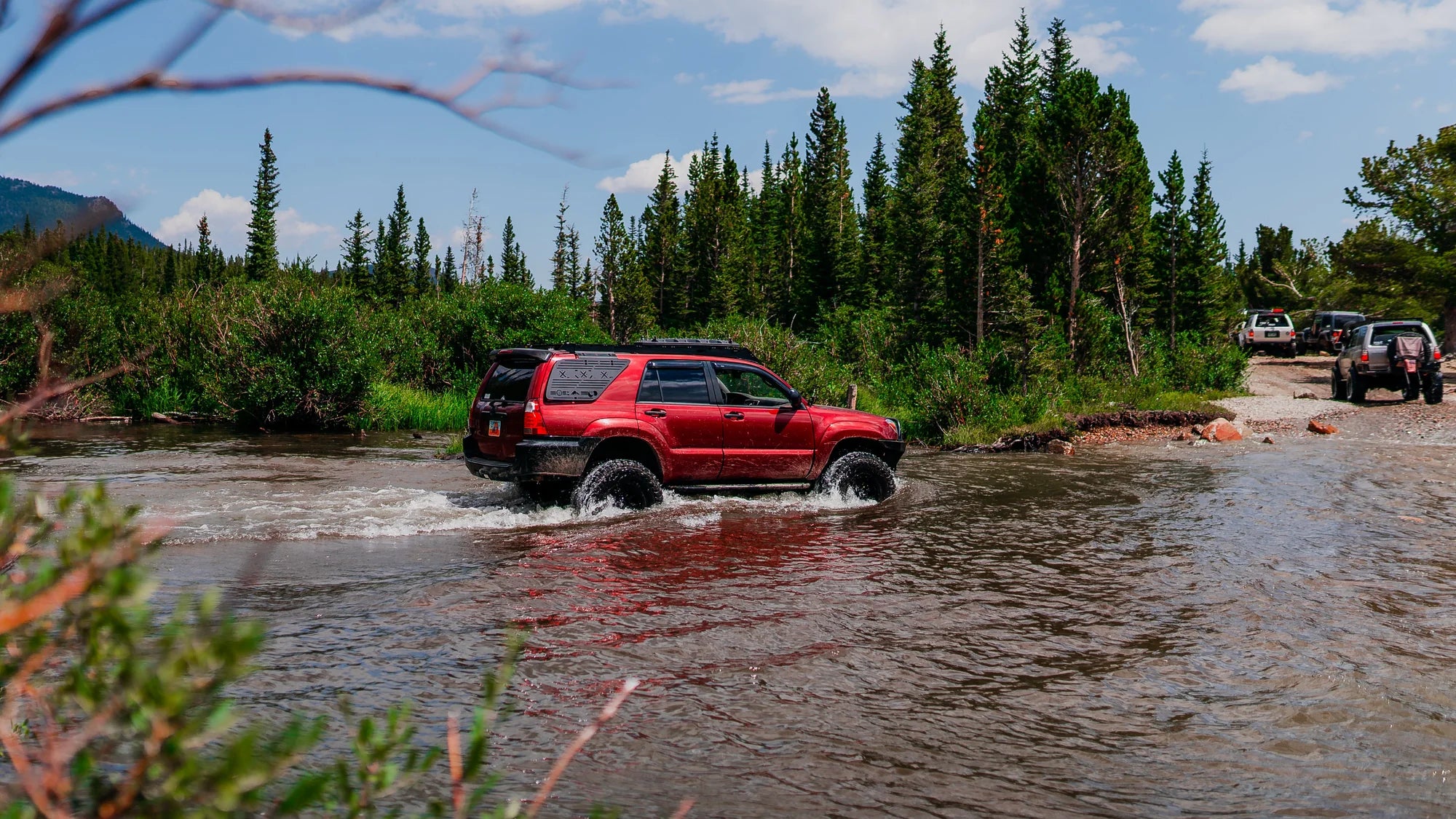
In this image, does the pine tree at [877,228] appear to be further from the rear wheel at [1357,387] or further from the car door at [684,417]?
the car door at [684,417]

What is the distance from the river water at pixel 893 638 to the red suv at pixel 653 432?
1.33 ft

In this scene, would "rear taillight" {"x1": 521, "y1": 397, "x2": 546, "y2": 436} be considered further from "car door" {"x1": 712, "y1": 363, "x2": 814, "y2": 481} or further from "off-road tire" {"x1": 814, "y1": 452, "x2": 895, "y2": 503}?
"off-road tire" {"x1": 814, "y1": 452, "x2": 895, "y2": 503}

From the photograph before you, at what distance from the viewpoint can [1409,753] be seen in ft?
15.4

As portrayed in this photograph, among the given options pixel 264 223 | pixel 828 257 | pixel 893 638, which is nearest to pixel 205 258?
pixel 264 223

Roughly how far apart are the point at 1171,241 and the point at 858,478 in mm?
27833

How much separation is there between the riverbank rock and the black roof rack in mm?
13222

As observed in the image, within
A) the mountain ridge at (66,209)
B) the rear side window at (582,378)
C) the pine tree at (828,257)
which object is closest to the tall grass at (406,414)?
the rear side window at (582,378)

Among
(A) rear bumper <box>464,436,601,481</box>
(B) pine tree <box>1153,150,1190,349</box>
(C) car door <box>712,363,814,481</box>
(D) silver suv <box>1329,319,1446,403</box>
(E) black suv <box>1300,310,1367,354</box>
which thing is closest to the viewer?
(A) rear bumper <box>464,436,601,481</box>

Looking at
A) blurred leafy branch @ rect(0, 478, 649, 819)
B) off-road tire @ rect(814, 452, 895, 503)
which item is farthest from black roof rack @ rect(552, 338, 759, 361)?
blurred leafy branch @ rect(0, 478, 649, 819)

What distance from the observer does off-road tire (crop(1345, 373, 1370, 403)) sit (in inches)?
1066

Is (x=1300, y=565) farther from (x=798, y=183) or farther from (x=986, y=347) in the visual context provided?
(x=798, y=183)

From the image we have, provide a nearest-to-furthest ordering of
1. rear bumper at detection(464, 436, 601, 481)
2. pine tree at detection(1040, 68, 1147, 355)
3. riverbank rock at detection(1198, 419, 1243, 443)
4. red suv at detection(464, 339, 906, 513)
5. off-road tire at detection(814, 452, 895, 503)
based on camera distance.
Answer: rear bumper at detection(464, 436, 601, 481) → red suv at detection(464, 339, 906, 513) → off-road tire at detection(814, 452, 895, 503) → riverbank rock at detection(1198, 419, 1243, 443) → pine tree at detection(1040, 68, 1147, 355)

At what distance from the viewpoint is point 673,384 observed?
11312mm

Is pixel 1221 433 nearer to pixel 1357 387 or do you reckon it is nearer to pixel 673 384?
pixel 1357 387
